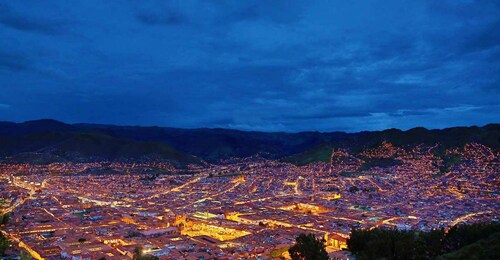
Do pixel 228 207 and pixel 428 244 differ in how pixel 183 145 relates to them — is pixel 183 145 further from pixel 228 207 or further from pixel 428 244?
pixel 428 244

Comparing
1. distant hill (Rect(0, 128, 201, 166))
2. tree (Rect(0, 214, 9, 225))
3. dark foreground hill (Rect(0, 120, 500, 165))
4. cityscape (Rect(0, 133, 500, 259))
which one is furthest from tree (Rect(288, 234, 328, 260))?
distant hill (Rect(0, 128, 201, 166))

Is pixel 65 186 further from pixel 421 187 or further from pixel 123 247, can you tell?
pixel 421 187

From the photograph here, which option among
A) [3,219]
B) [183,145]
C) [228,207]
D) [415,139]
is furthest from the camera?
[183,145]

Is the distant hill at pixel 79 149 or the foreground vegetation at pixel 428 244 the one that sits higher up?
the distant hill at pixel 79 149

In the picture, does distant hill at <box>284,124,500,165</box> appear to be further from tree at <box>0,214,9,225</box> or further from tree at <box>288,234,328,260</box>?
tree at <box>288,234,328,260</box>

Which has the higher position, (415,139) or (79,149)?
(415,139)

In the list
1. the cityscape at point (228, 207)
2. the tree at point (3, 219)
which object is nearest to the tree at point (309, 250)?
the cityscape at point (228, 207)

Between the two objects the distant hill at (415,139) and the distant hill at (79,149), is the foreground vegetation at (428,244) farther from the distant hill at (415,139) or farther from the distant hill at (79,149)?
the distant hill at (79,149)

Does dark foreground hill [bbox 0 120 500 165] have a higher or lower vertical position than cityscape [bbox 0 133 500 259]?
higher

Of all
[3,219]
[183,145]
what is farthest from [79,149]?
[3,219]
